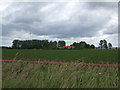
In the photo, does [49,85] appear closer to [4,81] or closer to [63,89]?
[63,89]

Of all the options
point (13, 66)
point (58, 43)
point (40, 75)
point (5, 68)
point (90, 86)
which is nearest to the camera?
point (90, 86)

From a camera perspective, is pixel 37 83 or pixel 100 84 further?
pixel 100 84

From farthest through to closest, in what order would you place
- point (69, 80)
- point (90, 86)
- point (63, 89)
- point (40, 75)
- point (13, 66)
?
point (13, 66) → point (40, 75) → point (69, 80) → point (90, 86) → point (63, 89)

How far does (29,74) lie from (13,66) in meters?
1.30

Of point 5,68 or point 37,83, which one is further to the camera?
point 5,68

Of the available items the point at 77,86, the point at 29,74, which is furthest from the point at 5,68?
the point at 77,86

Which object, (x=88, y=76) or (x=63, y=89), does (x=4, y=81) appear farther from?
(x=88, y=76)

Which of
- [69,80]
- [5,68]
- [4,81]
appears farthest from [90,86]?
[5,68]

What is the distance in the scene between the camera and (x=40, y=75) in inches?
213

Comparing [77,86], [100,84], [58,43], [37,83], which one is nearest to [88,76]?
[100,84]

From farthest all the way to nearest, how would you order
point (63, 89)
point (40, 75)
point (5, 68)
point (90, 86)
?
point (5, 68), point (40, 75), point (90, 86), point (63, 89)

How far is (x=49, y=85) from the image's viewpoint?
4.36 meters

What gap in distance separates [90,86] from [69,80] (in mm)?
663

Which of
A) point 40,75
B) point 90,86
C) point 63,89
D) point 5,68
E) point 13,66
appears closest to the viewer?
point 63,89
